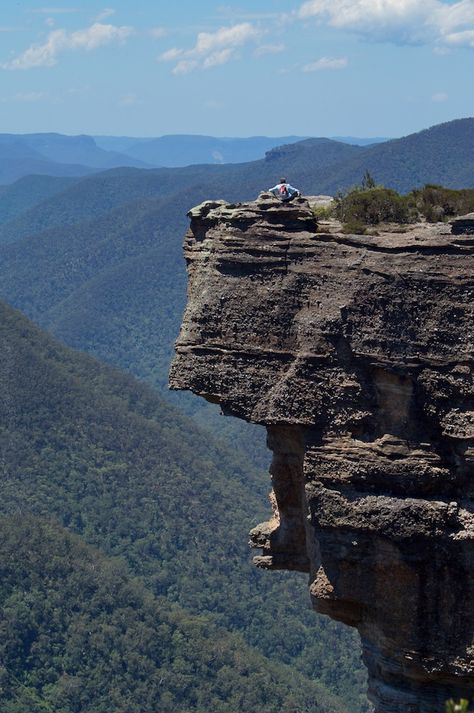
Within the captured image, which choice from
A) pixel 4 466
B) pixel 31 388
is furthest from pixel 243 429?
pixel 4 466

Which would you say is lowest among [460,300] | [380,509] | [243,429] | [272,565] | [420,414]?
[243,429]

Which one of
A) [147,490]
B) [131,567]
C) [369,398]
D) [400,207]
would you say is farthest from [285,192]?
[147,490]

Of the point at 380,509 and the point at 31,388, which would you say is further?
the point at 31,388

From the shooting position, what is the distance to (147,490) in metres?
132

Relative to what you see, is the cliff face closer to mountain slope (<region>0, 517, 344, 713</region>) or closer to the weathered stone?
the weathered stone

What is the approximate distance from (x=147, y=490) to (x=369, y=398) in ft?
374

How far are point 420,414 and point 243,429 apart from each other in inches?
6987

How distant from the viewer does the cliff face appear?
18.7 metres

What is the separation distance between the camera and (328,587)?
65.3 feet

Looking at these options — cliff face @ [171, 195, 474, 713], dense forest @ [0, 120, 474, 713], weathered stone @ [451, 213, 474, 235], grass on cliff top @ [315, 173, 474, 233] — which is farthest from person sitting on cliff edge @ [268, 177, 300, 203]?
dense forest @ [0, 120, 474, 713]

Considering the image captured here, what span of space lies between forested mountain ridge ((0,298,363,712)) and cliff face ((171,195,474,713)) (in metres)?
77.3

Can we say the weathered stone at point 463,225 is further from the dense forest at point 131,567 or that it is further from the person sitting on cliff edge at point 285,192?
the dense forest at point 131,567

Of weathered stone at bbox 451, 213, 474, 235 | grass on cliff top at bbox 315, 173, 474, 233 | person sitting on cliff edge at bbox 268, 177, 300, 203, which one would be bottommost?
weathered stone at bbox 451, 213, 474, 235

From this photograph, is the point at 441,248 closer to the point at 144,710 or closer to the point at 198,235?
the point at 198,235
